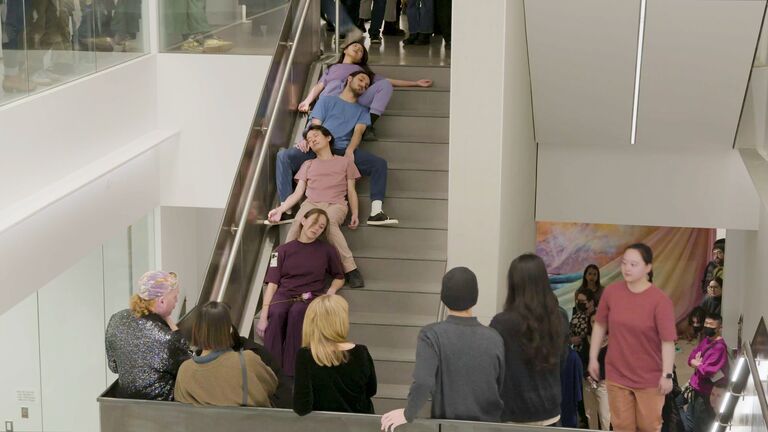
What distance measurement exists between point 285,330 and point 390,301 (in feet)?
2.95

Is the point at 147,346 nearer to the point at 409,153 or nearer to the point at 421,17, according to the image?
the point at 409,153

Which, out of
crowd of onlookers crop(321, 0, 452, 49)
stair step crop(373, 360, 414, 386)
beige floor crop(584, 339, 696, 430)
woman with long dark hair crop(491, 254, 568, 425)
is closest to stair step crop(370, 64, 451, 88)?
crowd of onlookers crop(321, 0, 452, 49)

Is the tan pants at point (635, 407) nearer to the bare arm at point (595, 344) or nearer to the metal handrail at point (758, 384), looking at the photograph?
the bare arm at point (595, 344)

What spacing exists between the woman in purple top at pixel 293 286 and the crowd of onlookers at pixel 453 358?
1.59 meters

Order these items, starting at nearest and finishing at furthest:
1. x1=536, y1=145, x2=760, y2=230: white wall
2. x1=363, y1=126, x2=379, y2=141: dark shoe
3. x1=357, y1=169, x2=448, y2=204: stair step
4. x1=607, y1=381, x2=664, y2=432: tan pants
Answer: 1. x1=607, y1=381, x2=664, y2=432: tan pants
2. x1=357, y1=169, x2=448, y2=204: stair step
3. x1=363, y1=126, x2=379, y2=141: dark shoe
4. x1=536, y1=145, x2=760, y2=230: white wall

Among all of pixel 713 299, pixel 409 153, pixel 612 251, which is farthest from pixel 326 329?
pixel 612 251

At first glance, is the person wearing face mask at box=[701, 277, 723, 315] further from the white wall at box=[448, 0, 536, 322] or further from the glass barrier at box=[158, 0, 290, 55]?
the glass barrier at box=[158, 0, 290, 55]

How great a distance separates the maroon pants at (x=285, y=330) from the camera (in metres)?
7.33

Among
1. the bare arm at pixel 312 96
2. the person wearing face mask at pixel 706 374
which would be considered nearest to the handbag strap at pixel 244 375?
the person wearing face mask at pixel 706 374

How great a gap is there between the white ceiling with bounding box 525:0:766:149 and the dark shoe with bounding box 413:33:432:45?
7.53 ft

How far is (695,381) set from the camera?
7.77m

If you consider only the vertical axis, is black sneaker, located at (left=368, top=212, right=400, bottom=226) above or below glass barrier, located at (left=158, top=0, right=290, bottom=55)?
below

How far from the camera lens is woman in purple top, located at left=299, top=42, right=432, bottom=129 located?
895cm

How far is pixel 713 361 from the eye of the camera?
758 centimetres
